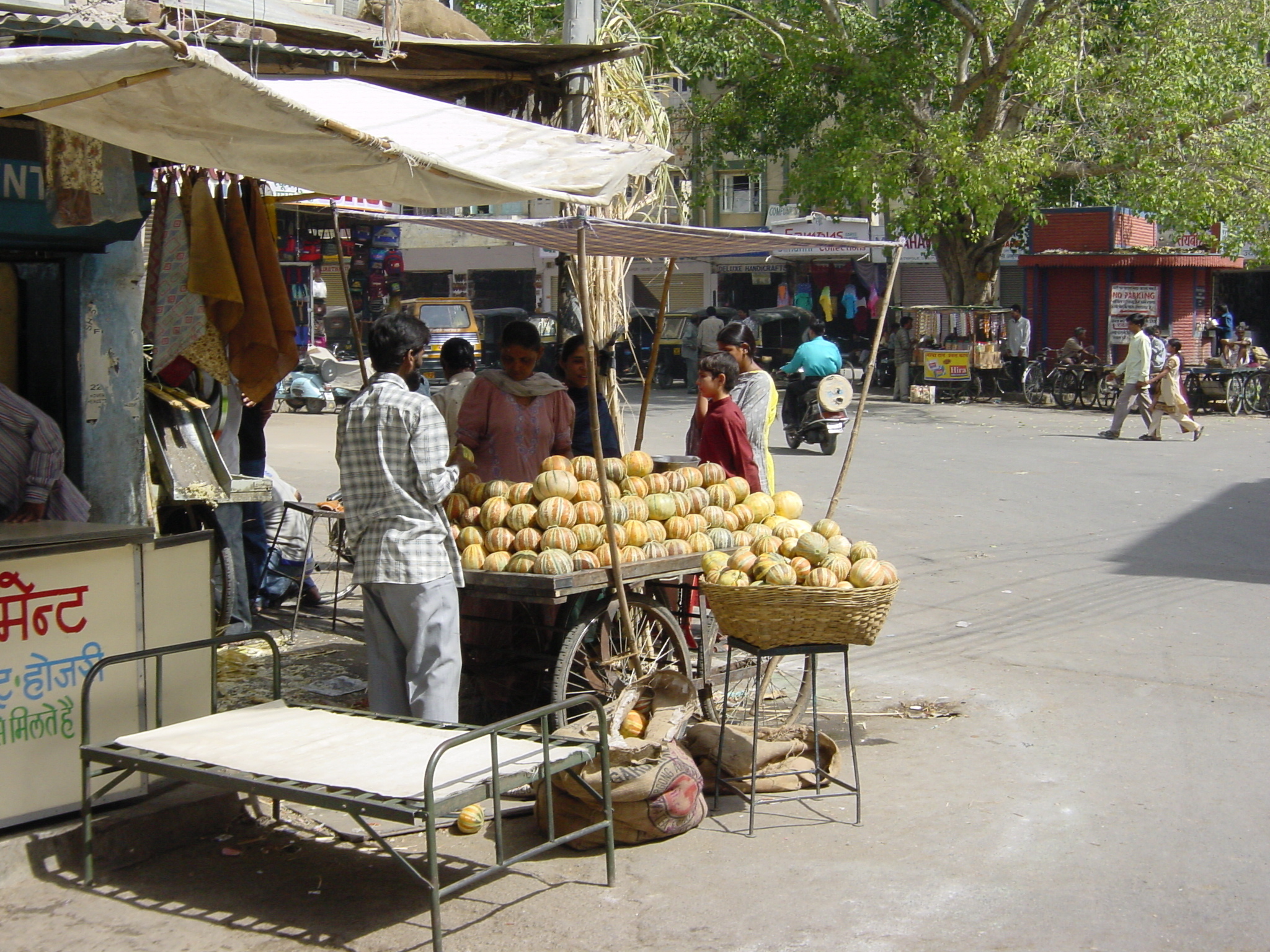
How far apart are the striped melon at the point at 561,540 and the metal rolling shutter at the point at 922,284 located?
3336 centimetres

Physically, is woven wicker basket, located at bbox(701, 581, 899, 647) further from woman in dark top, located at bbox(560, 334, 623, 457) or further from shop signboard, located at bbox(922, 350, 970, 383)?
shop signboard, located at bbox(922, 350, 970, 383)

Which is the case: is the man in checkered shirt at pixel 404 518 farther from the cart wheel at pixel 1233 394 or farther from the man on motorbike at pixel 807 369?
the cart wheel at pixel 1233 394

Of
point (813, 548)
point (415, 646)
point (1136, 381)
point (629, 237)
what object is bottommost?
point (415, 646)

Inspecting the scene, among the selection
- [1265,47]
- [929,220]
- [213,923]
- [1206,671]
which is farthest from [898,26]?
[213,923]

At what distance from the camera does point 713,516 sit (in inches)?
229

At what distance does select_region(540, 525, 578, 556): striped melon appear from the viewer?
521cm

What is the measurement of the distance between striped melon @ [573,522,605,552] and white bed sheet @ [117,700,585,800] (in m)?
1.12

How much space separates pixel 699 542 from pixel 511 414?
111 cm

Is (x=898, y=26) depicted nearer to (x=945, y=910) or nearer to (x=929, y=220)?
(x=929, y=220)

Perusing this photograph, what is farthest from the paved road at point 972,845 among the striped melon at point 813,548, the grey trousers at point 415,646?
the striped melon at point 813,548

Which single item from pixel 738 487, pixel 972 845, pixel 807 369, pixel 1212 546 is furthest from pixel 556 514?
pixel 807 369

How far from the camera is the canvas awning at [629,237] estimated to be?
495 centimetres

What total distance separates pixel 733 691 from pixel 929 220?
16723 mm

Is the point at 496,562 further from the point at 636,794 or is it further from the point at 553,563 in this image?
the point at 636,794
